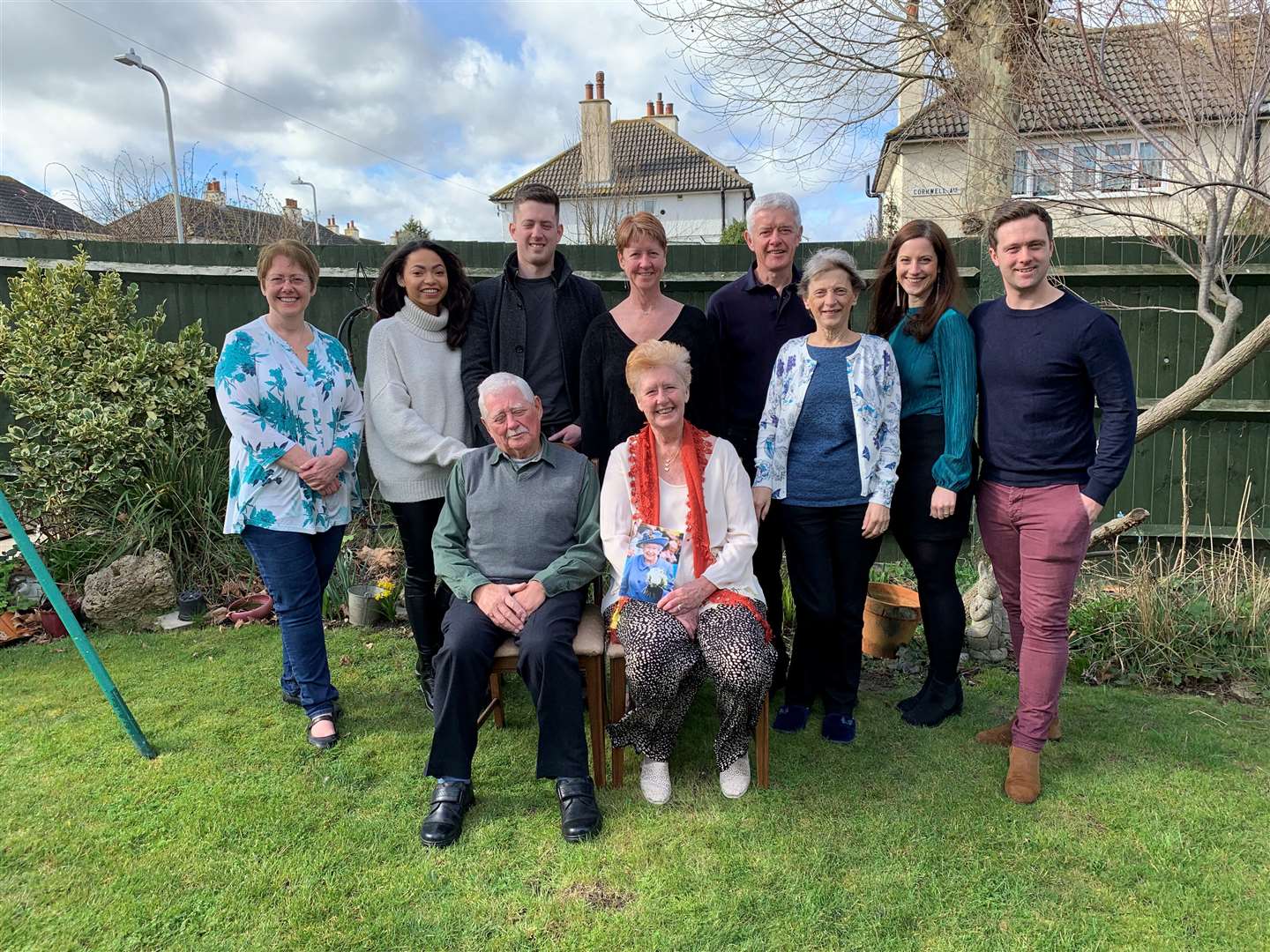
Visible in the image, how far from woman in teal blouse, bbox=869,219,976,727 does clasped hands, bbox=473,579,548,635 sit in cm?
140

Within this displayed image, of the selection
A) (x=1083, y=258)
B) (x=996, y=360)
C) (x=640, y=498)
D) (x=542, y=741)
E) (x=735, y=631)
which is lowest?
(x=542, y=741)

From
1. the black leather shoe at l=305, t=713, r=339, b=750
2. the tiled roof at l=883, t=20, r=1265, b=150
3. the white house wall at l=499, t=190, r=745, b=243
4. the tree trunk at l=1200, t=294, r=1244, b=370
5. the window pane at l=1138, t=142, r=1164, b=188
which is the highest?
the white house wall at l=499, t=190, r=745, b=243

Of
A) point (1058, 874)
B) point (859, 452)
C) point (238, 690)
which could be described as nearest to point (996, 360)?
point (859, 452)

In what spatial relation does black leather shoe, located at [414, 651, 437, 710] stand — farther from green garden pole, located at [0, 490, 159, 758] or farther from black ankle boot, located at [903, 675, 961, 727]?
black ankle boot, located at [903, 675, 961, 727]

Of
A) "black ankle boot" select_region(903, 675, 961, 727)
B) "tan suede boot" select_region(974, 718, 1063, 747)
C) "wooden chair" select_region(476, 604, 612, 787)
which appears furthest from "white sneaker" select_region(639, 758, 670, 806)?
"tan suede boot" select_region(974, 718, 1063, 747)

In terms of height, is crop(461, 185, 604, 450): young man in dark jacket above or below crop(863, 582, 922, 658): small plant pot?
above

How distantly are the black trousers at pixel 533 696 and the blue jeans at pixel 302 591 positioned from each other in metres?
0.79

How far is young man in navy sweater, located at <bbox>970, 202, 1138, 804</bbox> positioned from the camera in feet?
8.02

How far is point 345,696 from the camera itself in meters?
3.43

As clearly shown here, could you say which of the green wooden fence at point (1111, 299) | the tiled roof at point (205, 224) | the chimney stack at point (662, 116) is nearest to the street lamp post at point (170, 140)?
the tiled roof at point (205, 224)

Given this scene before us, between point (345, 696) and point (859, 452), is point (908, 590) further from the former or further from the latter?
point (345, 696)

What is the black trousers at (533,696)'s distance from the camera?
2467 millimetres

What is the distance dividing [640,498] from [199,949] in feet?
5.78

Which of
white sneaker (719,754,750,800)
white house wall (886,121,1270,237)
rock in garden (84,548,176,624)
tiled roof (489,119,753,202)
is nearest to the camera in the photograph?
white sneaker (719,754,750,800)
